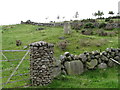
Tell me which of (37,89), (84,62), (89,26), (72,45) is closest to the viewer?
(37,89)

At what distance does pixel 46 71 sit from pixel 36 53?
4.38 feet

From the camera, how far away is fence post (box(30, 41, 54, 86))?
39.0ft

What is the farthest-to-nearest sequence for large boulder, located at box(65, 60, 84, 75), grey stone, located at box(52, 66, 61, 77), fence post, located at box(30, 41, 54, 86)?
1. large boulder, located at box(65, 60, 84, 75)
2. grey stone, located at box(52, 66, 61, 77)
3. fence post, located at box(30, 41, 54, 86)

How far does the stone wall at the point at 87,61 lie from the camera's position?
1419cm

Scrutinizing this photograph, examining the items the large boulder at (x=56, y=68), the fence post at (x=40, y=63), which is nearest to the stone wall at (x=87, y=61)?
the large boulder at (x=56, y=68)

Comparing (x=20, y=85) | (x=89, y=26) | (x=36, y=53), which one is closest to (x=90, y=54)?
(x=36, y=53)

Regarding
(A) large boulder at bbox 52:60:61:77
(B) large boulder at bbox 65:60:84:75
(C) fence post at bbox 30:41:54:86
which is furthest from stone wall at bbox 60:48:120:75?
(C) fence post at bbox 30:41:54:86

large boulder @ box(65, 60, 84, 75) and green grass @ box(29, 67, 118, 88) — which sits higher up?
large boulder @ box(65, 60, 84, 75)

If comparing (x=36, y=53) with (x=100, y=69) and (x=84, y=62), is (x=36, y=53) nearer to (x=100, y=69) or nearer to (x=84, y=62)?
(x=84, y=62)

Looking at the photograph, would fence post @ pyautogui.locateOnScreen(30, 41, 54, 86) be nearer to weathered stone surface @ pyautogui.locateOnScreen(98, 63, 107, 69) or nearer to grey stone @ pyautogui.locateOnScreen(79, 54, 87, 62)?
grey stone @ pyautogui.locateOnScreen(79, 54, 87, 62)

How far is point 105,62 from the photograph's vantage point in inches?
643

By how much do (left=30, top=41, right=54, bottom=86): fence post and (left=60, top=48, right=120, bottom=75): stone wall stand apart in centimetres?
223

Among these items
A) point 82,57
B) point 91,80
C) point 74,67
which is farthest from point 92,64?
point 91,80

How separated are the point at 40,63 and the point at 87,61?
4966 mm
